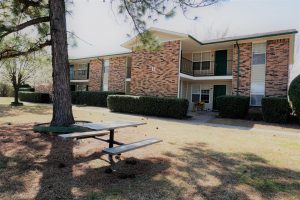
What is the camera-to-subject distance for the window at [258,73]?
17422 millimetres

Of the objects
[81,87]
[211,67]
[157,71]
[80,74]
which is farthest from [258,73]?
[81,87]

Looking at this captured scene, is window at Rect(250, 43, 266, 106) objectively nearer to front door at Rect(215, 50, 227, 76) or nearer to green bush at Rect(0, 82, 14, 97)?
front door at Rect(215, 50, 227, 76)

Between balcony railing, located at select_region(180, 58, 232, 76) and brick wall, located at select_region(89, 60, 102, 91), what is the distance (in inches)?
419

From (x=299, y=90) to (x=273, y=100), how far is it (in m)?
1.88

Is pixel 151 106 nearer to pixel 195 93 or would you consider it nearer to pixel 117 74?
pixel 195 93

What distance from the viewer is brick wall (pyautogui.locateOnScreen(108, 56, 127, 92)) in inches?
996

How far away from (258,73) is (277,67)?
1284mm

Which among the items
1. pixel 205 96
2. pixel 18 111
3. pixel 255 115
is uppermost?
pixel 205 96

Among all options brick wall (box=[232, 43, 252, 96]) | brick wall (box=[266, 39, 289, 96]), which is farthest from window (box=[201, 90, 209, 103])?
brick wall (box=[266, 39, 289, 96])

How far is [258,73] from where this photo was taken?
1759 cm

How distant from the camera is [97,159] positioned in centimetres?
537

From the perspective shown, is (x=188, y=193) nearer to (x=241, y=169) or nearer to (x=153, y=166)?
(x=153, y=166)

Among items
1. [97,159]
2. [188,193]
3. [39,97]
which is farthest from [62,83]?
[39,97]

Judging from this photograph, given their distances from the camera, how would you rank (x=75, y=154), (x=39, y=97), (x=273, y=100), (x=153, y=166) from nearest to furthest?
(x=153, y=166)
(x=75, y=154)
(x=273, y=100)
(x=39, y=97)
